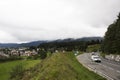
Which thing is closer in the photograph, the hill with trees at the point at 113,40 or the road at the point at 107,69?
the road at the point at 107,69

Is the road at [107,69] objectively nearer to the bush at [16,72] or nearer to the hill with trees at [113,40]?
the bush at [16,72]

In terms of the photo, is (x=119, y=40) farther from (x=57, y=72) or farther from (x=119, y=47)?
(x=57, y=72)

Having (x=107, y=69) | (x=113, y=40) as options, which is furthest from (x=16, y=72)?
(x=113, y=40)

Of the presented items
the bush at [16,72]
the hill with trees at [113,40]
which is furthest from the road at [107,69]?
the hill with trees at [113,40]

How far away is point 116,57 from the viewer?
6638cm

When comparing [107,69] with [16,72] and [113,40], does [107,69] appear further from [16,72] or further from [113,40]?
[113,40]

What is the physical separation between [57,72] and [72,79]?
141 cm

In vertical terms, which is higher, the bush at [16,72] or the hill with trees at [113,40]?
the hill with trees at [113,40]

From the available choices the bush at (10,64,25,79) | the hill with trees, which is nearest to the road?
the bush at (10,64,25,79)

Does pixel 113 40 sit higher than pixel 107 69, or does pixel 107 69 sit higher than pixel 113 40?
pixel 113 40

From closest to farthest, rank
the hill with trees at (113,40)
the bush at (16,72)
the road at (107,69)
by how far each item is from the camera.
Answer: the road at (107,69), the bush at (16,72), the hill with trees at (113,40)

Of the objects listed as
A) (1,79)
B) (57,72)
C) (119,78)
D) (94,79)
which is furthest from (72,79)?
(1,79)

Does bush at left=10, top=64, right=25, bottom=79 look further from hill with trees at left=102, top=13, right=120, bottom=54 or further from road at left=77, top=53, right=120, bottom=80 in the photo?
hill with trees at left=102, top=13, right=120, bottom=54

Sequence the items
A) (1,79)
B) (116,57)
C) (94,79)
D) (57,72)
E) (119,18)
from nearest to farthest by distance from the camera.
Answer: (57,72) → (94,79) → (116,57) → (1,79) → (119,18)
